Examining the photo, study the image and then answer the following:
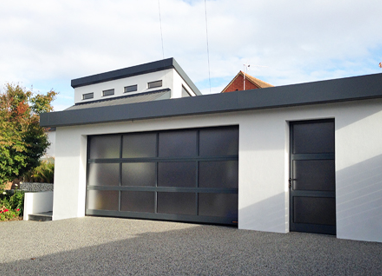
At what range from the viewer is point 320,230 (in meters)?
6.31

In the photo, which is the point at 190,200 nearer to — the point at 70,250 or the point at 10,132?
the point at 70,250

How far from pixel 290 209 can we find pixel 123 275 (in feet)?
13.1

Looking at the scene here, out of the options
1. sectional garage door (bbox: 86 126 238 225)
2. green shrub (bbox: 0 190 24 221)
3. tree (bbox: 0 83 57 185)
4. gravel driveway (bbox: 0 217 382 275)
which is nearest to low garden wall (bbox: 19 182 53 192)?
tree (bbox: 0 83 57 185)

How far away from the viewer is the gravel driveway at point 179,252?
4.12m

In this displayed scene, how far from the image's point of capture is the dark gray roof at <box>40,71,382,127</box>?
5707mm

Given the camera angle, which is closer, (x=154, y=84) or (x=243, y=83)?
(x=154, y=84)

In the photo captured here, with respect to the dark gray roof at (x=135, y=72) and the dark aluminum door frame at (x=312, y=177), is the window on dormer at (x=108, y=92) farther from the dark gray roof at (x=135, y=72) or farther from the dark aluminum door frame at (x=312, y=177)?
the dark aluminum door frame at (x=312, y=177)

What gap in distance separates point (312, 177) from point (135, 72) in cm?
942

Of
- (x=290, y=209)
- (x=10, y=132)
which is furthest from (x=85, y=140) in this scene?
(x=290, y=209)

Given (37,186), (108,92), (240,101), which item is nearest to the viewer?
(240,101)

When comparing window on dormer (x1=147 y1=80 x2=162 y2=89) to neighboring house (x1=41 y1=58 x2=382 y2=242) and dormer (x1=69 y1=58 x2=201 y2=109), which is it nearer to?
dormer (x1=69 y1=58 x2=201 y2=109)

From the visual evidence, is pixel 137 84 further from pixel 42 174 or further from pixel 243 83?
pixel 243 83

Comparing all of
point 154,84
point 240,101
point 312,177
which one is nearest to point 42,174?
point 154,84

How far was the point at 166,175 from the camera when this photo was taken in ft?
26.4
